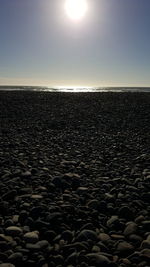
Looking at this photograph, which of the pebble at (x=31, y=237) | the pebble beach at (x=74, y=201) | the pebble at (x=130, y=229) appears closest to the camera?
the pebble beach at (x=74, y=201)

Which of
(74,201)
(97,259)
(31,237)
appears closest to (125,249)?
(97,259)

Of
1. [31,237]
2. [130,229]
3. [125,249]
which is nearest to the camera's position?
[125,249]

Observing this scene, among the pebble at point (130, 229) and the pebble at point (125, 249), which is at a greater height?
the pebble at point (130, 229)

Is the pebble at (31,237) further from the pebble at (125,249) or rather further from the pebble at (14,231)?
the pebble at (125,249)

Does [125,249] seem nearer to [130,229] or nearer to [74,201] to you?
[130,229]

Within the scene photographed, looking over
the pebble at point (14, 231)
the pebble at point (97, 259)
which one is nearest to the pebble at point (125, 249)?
the pebble at point (97, 259)

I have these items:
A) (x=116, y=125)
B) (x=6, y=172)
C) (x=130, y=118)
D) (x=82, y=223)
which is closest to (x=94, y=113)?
(x=130, y=118)

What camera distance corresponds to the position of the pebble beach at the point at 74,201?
16.2ft

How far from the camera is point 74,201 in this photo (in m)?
7.04

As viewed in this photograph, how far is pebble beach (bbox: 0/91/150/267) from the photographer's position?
493 centimetres

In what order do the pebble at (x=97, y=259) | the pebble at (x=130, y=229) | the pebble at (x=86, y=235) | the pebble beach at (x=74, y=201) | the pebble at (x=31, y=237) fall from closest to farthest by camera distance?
the pebble at (x=97, y=259) → the pebble beach at (x=74, y=201) → the pebble at (x=31, y=237) → the pebble at (x=86, y=235) → the pebble at (x=130, y=229)

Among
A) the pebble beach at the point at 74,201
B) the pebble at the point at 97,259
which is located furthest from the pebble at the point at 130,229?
the pebble at the point at 97,259

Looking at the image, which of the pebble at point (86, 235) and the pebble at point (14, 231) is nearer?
the pebble at point (86, 235)

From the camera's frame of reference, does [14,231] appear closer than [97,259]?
No
